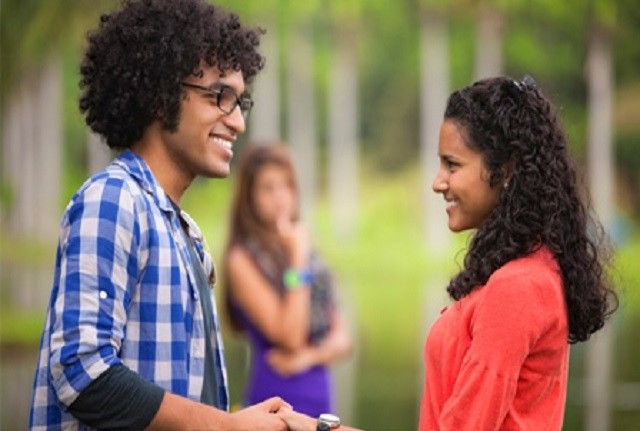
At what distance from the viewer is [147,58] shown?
3.54 metres

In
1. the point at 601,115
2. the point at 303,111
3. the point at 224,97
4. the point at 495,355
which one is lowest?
the point at 495,355

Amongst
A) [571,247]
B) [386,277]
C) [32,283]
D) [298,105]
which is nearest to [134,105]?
[571,247]

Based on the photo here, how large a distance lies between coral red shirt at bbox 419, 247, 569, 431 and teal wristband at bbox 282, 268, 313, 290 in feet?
10.7

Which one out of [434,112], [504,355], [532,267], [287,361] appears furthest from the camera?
[434,112]

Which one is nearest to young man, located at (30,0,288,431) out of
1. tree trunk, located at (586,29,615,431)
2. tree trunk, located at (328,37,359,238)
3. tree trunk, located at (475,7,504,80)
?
tree trunk, located at (586,29,615,431)

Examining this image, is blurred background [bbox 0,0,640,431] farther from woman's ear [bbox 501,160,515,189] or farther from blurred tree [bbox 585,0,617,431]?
woman's ear [bbox 501,160,515,189]

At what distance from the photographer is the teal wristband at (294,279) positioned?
22.3 ft

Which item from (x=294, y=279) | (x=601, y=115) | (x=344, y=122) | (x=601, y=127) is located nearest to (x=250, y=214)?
(x=294, y=279)

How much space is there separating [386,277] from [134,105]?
113 feet

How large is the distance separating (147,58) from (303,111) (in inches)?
2037

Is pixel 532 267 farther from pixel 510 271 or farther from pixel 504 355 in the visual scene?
pixel 504 355

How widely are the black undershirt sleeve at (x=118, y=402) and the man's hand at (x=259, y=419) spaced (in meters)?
0.17

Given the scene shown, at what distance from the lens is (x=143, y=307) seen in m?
3.35

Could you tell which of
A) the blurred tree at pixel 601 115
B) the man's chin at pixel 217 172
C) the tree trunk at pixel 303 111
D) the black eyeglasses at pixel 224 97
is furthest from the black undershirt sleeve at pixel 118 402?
the tree trunk at pixel 303 111
